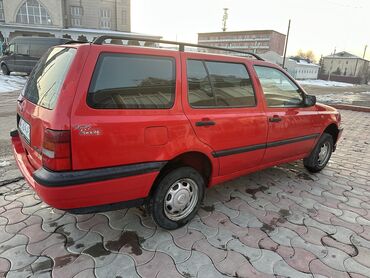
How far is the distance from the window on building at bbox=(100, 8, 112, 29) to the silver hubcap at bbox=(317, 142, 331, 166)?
1623 inches

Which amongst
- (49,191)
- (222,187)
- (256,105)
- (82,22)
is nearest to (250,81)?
(256,105)

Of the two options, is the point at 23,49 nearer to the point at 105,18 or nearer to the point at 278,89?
the point at 278,89

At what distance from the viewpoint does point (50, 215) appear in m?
2.95

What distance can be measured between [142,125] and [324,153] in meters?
3.52

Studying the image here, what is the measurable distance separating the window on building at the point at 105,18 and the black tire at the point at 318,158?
4122 centimetres

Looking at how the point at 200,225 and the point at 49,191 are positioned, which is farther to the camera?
the point at 200,225

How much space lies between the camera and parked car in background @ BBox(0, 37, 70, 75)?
15.3 meters

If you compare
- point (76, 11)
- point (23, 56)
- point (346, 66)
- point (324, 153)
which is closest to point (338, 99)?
point (324, 153)

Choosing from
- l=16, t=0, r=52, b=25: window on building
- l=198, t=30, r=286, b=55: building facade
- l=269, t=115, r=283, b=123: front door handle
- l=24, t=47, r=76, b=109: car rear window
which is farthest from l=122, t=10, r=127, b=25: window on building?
l=269, t=115, r=283, b=123: front door handle

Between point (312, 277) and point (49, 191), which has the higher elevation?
point (49, 191)

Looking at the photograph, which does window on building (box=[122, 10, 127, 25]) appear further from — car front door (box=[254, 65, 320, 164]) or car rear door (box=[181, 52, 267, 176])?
car rear door (box=[181, 52, 267, 176])

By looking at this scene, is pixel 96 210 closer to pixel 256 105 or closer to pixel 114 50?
pixel 114 50

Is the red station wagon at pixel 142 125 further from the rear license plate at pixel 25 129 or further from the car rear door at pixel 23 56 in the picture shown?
the car rear door at pixel 23 56

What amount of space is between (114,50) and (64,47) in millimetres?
622
